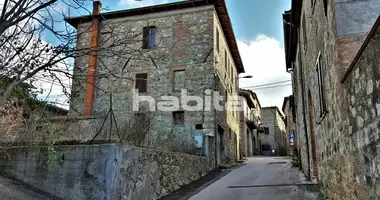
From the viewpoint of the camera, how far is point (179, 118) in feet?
52.3

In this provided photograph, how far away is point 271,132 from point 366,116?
132ft

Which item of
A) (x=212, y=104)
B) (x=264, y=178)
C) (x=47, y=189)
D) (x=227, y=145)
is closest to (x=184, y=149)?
(x=264, y=178)

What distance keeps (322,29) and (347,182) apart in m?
2.85

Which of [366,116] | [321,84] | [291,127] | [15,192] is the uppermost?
[291,127]

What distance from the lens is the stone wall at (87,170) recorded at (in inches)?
253

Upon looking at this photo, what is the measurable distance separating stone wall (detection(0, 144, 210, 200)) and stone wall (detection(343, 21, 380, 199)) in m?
4.37

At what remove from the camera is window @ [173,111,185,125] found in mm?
15836

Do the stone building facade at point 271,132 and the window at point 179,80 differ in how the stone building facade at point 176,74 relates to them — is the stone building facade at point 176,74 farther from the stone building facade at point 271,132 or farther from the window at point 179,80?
the stone building facade at point 271,132

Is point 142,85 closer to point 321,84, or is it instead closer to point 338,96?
point 321,84

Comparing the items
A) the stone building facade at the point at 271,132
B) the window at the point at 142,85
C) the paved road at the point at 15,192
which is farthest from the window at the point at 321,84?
the stone building facade at the point at 271,132

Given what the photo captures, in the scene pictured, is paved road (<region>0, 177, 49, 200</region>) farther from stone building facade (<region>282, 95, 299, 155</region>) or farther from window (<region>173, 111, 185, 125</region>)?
stone building facade (<region>282, 95, 299, 155</region>)

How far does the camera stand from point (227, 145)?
1895cm

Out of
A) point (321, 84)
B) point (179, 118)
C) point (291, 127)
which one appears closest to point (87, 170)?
point (321, 84)

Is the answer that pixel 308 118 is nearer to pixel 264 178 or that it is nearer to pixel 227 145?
pixel 264 178
